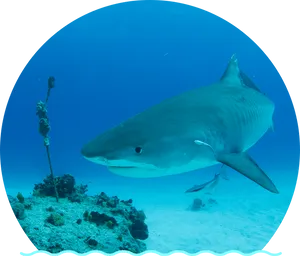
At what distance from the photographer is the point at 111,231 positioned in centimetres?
427

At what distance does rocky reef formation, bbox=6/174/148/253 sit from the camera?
3678 mm

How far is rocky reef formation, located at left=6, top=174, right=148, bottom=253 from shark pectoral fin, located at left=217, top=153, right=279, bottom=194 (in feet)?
5.55

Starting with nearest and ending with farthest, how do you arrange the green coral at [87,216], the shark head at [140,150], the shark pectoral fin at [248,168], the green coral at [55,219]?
the shark head at [140,150] < the shark pectoral fin at [248,168] < the green coral at [55,219] < the green coral at [87,216]

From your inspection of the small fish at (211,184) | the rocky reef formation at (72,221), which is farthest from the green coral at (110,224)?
the small fish at (211,184)

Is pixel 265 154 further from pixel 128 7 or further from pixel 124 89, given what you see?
pixel 128 7

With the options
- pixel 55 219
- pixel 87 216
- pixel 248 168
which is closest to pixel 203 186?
pixel 248 168

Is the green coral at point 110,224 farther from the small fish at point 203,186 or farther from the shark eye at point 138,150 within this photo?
the shark eye at point 138,150

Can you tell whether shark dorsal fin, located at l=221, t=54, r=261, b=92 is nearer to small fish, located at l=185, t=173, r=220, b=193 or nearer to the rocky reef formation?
small fish, located at l=185, t=173, r=220, b=193

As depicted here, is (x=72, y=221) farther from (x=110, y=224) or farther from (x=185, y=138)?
(x=185, y=138)

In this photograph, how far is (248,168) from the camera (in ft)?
9.43

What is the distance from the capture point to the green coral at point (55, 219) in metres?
4.09


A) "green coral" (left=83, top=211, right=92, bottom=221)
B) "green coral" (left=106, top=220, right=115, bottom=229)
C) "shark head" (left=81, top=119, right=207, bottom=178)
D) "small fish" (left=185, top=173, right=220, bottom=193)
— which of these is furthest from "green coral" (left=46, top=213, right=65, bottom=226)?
"shark head" (left=81, top=119, right=207, bottom=178)

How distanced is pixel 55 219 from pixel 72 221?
0.27 m

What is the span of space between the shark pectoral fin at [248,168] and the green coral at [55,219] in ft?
7.51
